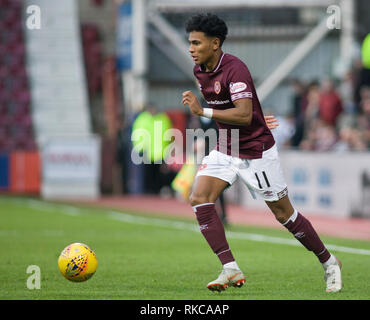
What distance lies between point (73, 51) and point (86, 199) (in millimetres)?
8616

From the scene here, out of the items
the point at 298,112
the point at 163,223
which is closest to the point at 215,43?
the point at 163,223

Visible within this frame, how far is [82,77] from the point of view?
3052 cm

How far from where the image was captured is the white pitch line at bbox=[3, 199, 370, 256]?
1299 centimetres

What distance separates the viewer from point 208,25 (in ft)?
27.5

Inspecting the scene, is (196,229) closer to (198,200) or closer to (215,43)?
(198,200)

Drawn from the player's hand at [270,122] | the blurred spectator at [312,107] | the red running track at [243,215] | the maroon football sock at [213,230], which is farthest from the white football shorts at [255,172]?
the blurred spectator at [312,107]

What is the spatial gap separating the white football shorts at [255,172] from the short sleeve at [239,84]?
2.03 ft

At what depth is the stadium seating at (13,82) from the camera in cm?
2922

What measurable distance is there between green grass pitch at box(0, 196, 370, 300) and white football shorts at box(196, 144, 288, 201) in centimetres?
87

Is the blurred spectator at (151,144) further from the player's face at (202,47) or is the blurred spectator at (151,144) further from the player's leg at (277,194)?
the player's face at (202,47)

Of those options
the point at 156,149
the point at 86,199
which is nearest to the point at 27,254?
the point at 86,199

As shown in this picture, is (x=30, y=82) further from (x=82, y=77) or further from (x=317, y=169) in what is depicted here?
(x=317, y=169)

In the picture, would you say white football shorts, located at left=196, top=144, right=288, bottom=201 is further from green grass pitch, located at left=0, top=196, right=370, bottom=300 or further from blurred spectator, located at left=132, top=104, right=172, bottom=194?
blurred spectator, located at left=132, top=104, right=172, bottom=194

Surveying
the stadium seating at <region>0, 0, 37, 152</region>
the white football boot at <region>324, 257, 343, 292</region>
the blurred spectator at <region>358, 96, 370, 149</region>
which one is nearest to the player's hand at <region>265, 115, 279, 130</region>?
the white football boot at <region>324, 257, 343, 292</region>
